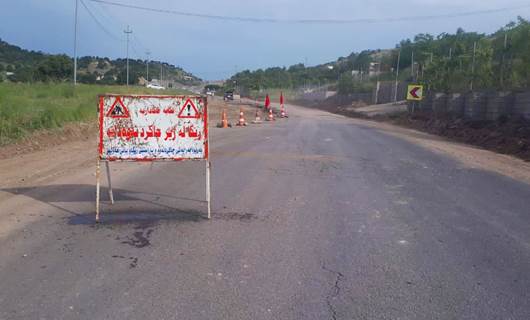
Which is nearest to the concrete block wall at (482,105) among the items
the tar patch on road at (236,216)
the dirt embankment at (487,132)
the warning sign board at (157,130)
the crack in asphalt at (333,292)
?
the dirt embankment at (487,132)

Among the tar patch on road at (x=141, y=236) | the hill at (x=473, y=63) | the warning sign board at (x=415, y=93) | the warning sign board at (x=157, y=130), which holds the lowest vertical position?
the tar patch on road at (x=141, y=236)

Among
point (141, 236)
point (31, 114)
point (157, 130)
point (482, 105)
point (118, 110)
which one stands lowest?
point (141, 236)

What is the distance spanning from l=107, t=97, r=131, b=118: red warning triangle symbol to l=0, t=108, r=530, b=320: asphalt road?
142 centimetres

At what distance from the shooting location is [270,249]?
263 inches

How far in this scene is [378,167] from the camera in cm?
1398

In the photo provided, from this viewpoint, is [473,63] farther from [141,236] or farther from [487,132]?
[141,236]

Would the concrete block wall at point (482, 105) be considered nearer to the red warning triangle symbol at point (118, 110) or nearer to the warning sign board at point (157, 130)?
the warning sign board at point (157, 130)

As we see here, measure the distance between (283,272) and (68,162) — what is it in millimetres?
9535

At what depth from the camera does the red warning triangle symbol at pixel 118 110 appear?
322 inches

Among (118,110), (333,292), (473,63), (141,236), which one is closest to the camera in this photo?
(333,292)

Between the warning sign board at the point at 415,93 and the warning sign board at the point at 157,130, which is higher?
the warning sign board at the point at 415,93

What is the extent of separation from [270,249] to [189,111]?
8.62 ft

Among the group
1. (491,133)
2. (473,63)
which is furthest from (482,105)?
(473,63)

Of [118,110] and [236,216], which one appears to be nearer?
[118,110]
